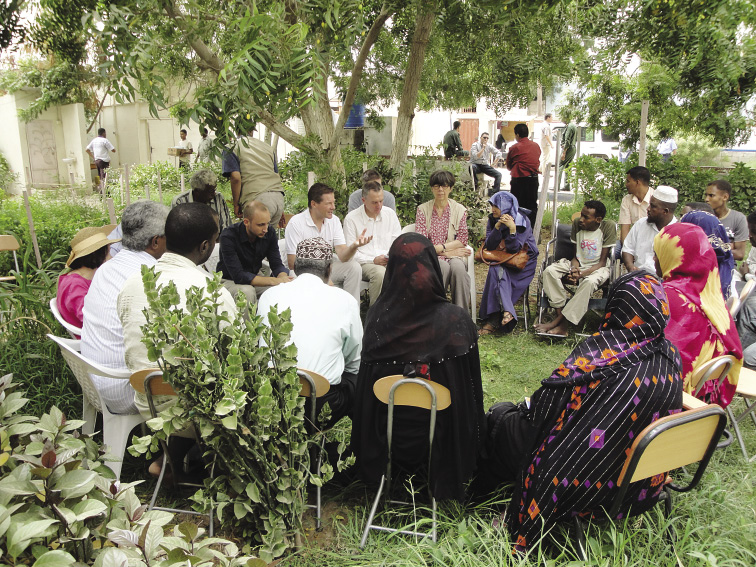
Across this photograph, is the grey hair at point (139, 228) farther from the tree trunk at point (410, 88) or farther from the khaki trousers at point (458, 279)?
the tree trunk at point (410, 88)

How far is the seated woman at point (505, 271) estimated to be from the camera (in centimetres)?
586

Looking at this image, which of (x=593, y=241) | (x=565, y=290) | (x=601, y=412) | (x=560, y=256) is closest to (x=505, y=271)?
(x=565, y=290)

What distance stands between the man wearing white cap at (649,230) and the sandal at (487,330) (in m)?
1.40

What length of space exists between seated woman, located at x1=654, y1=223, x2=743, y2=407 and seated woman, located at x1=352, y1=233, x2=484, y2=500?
53.8 inches

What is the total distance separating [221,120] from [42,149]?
1588cm

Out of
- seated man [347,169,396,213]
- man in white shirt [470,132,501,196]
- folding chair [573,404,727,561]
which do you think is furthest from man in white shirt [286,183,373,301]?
man in white shirt [470,132,501,196]

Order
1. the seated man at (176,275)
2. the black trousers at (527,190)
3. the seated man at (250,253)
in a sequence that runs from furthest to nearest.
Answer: the black trousers at (527,190), the seated man at (250,253), the seated man at (176,275)

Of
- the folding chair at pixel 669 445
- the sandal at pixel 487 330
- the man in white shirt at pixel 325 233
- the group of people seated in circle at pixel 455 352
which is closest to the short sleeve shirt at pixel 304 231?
the man in white shirt at pixel 325 233

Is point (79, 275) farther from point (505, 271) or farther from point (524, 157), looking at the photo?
point (524, 157)

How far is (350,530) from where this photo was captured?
2.88 metres

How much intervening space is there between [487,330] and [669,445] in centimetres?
362

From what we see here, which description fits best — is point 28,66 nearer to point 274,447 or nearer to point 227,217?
point 227,217

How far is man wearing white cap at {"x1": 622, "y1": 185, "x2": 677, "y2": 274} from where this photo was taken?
5.28 m

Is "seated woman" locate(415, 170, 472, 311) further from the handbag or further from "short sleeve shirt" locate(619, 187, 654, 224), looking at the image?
"short sleeve shirt" locate(619, 187, 654, 224)
